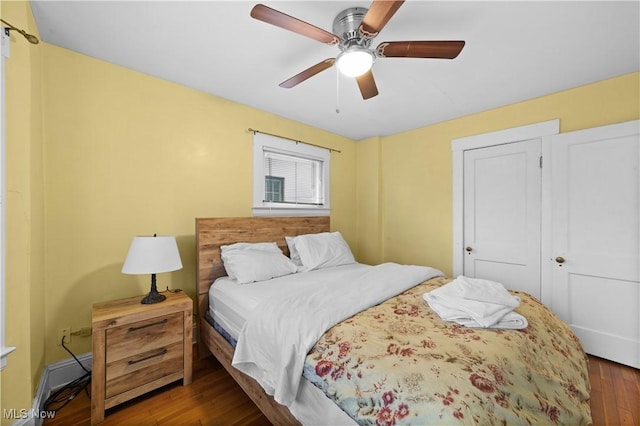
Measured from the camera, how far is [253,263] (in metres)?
2.28

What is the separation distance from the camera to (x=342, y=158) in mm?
3848

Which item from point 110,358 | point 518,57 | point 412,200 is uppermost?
point 518,57

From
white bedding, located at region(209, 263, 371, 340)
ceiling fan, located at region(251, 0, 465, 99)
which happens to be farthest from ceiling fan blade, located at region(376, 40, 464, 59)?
white bedding, located at region(209, 263, 371, 340)

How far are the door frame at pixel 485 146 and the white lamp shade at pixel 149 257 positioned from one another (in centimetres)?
295

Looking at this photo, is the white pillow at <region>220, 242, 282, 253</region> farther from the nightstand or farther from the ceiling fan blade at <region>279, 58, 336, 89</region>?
the ceiling fan blade at <region>279, 58, 336, 89</region>

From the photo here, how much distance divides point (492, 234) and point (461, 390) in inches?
96.5

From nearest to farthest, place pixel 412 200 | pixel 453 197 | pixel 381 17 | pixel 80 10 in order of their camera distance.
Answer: pixel 381 17, pixel 80 10, pixel 453 197, pixel 412 200

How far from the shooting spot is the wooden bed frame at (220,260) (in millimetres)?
1520

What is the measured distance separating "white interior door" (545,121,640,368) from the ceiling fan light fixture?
7.20 feet

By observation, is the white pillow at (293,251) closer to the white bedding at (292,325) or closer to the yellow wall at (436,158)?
the white bedding at (292,325)

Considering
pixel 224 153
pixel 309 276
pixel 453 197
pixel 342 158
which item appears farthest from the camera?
pixel 342 158

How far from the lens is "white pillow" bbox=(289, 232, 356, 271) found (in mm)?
2703

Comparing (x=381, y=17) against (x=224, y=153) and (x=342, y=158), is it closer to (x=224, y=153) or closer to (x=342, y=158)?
(x=224, y=153)

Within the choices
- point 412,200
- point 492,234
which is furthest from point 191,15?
point 492,234
